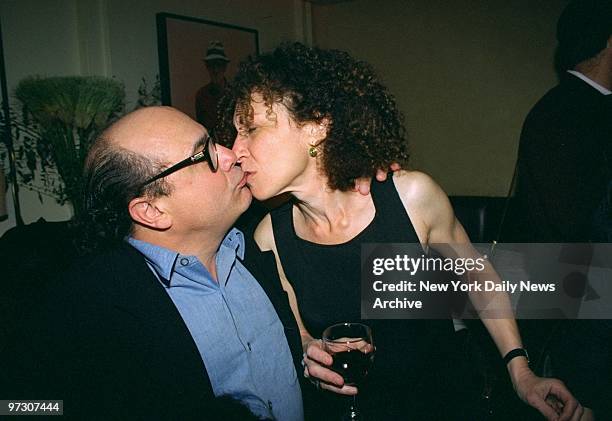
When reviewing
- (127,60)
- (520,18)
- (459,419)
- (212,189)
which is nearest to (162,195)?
(212,189)

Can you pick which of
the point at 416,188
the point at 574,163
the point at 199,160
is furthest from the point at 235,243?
the point at 574,163

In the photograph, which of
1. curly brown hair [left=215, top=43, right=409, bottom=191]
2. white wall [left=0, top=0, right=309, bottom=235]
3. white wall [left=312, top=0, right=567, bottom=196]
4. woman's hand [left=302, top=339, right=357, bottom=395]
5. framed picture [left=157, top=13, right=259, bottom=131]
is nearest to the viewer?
woman's hand [left=302, top=339, right=357, bottom=395]

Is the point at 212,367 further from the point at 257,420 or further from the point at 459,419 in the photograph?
the point at 459,419

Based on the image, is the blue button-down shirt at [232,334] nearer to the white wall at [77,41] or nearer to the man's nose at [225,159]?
the man's nose at [225,159]

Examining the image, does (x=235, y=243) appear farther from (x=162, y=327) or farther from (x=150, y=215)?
(x=162, y=327)

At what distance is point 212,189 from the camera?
1442 millimetres

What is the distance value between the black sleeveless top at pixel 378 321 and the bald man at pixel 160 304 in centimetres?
14

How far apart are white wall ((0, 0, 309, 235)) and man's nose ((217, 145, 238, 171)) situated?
206cm

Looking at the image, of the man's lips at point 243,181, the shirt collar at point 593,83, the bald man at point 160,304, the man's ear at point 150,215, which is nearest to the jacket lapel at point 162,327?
the bald man at point 160,304

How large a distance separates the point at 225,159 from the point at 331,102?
479 mm

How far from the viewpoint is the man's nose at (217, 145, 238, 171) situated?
1499 mm

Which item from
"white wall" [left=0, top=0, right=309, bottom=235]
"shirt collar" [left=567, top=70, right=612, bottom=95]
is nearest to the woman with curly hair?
"shirt collar" [left=567, top=70, right=612, bottom=95]

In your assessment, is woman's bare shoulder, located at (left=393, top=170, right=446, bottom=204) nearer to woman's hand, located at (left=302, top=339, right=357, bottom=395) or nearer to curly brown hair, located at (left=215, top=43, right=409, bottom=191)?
curly brown hair, located at (left=215, top=43, right=409, bottom=191)

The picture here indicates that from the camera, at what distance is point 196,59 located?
152 inches
